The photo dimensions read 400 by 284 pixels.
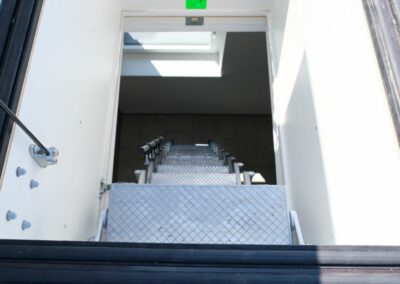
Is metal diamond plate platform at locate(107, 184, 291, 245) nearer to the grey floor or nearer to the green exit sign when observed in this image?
the green exit sign

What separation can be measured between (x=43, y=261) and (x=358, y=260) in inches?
25.5

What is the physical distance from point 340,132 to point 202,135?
18.0 ft

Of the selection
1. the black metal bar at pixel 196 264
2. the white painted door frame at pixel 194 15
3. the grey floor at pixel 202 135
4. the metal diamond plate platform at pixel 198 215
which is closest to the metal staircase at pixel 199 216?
the metal diamond plate platform at pixel 198 215

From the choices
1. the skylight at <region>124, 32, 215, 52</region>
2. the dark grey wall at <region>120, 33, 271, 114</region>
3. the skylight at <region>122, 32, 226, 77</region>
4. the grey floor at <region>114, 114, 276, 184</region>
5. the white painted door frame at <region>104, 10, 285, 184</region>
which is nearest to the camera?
the white painted door frame at <region>104, 10, 285, 184</region>

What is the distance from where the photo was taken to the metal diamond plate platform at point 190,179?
253cm

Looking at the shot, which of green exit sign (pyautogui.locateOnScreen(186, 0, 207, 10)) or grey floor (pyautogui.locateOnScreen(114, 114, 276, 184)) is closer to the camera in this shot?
green exit sign (pyautogui.locateOnScreen(186, 0, 207, 10))

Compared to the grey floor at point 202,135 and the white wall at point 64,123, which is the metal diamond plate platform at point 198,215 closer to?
the white wall at point 64,123

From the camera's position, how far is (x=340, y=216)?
1.43 metres

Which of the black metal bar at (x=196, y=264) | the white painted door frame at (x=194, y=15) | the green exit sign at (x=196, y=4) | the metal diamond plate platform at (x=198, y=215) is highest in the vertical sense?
the green exit sign at (x=196, y=4)

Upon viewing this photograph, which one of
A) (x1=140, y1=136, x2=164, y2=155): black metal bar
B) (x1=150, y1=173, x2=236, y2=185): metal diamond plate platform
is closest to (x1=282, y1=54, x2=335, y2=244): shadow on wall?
(x1=150, y1=173, x2=236, y2=185): metal diamond plate platform

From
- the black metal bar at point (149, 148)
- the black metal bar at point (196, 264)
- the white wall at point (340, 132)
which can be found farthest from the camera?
the black metal bar at point (149, 148)

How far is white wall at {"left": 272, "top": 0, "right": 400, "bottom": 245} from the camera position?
1187 millimetres

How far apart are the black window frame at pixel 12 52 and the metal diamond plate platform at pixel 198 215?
0.75m

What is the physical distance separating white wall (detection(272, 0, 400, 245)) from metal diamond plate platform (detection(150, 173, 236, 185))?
25.6 inches
